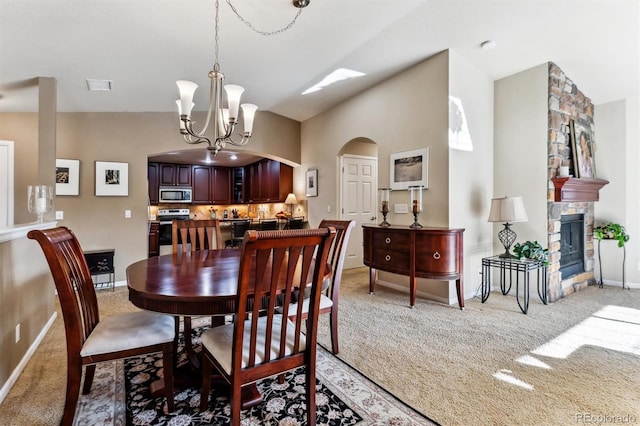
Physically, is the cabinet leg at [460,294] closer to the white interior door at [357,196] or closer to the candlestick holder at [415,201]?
the candlestick holder at [415,201]

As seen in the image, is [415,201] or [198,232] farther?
[415,201]

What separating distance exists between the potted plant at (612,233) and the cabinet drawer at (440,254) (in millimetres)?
2711

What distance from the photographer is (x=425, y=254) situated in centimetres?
342

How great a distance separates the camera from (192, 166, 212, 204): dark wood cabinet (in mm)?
7863

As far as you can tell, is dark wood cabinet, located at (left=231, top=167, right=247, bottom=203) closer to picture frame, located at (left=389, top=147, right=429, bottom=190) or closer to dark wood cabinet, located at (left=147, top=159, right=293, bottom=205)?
dark wood cabinet, located at (left=147, top=159, right=293, bottom=205)

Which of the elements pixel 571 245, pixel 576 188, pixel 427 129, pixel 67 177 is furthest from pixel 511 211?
pixel 67 177

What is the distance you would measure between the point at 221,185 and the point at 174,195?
1.19 metres

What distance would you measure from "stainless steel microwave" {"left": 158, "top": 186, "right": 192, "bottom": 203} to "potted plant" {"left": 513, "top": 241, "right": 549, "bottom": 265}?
6.84 m

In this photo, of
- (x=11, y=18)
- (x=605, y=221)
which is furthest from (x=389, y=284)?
(x=11, y=18)

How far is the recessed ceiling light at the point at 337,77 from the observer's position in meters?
4.06

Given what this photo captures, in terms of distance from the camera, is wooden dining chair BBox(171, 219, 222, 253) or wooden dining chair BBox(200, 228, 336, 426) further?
wooden dining chair BBox(171, 219, 222, 253)

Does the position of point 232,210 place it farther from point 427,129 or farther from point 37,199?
point 427,129

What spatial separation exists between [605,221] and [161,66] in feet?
20.3

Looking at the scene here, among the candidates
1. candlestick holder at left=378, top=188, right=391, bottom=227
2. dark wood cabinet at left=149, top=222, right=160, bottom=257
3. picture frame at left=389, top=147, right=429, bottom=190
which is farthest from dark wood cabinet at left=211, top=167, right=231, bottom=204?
picture frame at left=389, top=147, right=429, bottom=190
